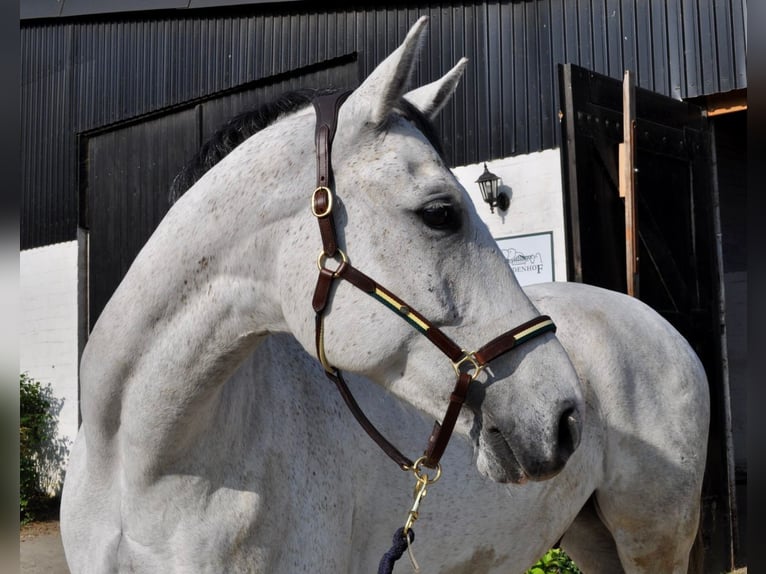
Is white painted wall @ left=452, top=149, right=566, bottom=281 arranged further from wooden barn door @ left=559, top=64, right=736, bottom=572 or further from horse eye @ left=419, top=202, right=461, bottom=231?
horse eye @ left=419, top=202, right=461, bottom=231

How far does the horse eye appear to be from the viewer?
169cm

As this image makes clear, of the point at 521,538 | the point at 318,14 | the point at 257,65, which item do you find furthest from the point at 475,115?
the point at 521,538

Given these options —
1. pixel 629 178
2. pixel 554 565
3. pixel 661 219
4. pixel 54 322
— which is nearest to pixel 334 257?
pixel 629 178

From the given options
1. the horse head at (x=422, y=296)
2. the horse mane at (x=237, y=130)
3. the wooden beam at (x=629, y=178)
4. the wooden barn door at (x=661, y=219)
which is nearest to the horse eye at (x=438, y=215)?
the horse head at (x=422, y=296)

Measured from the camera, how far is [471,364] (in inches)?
64.8

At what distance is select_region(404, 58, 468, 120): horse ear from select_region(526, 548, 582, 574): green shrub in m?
3.33

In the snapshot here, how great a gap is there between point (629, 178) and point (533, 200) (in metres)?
1.38

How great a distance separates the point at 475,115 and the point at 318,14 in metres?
2.03

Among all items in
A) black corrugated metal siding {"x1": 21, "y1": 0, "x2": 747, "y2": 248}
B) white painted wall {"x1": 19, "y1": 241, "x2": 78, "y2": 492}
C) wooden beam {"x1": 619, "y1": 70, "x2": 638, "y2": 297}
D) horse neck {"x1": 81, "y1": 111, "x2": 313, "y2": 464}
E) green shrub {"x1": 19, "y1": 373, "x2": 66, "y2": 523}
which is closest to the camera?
horse neck {"x1": 81, "y1": 111, "x2": 313, "y2": 464}

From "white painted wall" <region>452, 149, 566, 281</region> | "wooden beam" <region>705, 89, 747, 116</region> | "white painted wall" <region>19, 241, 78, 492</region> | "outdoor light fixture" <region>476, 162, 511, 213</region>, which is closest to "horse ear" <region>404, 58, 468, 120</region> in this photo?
"white painted wall" <region>452, 149, 566, 281</region>

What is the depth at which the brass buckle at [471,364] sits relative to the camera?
1640mm

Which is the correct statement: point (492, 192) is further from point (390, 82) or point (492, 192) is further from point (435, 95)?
point (390, 82)

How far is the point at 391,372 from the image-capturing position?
5.65 feet

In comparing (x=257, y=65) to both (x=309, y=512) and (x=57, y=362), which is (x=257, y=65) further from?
(x=309, y=512)
